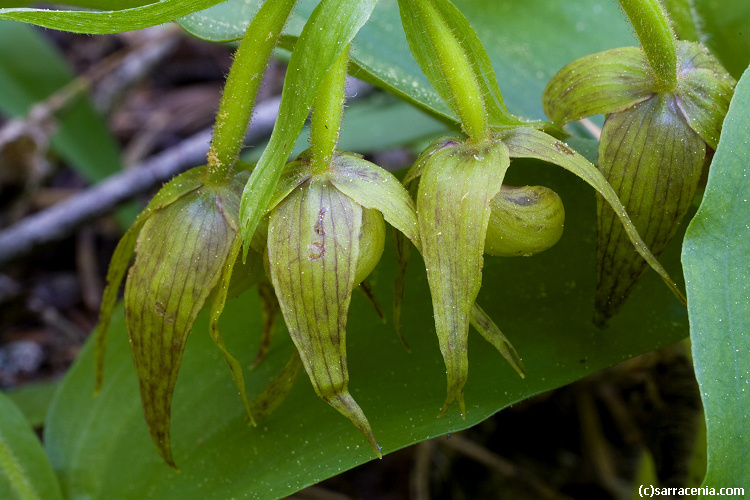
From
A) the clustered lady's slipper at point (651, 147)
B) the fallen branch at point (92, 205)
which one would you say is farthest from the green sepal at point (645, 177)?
the fallen branch at point (92, 205)

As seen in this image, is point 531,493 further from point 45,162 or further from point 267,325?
point 45,162

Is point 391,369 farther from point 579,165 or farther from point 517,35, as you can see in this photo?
point 517,35

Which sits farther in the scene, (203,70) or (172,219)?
(203,70)

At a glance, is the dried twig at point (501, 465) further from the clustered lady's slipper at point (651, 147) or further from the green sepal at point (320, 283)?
the green sepal at point (320, 283)

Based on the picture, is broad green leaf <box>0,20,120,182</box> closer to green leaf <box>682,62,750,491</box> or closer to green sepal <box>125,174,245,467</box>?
green sepal <box>125,174,245,467</box>

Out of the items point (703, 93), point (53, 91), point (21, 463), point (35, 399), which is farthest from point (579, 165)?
Answer: point (53, 91)

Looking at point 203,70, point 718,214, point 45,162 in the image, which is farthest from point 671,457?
point 203,70

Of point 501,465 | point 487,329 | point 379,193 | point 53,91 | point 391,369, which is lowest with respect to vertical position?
point 501,465
